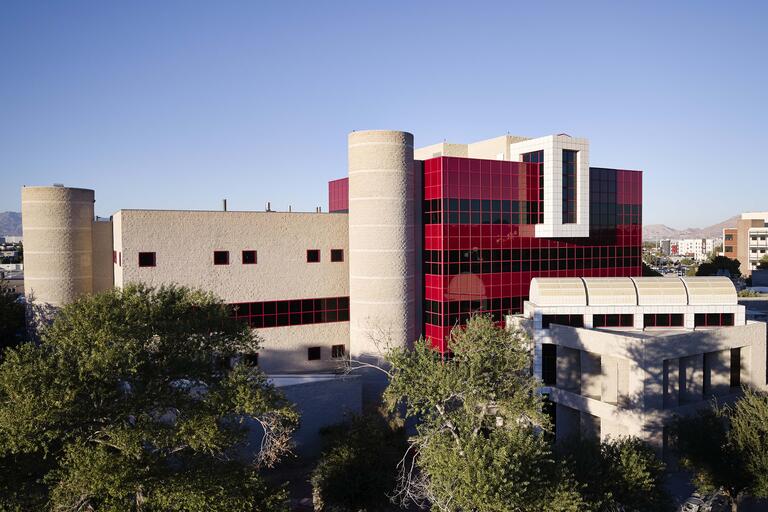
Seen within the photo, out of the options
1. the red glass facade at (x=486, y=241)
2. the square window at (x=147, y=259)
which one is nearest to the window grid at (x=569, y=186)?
the red glass facade at (x=486, y=241)

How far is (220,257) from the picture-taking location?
44594 mm

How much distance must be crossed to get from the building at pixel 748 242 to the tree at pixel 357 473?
5502 inches

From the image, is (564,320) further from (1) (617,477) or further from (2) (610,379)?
(1) (617,477)

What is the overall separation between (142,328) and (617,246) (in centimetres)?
4712

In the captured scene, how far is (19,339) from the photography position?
5194 centimetres

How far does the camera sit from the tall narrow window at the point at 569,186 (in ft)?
166

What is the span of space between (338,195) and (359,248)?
16.6 meters

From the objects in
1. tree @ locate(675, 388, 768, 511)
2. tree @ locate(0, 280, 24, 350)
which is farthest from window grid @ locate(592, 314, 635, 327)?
tree @ locate(0, 280, 24, 350)

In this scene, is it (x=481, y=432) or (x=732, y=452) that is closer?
(x=481, y=432)

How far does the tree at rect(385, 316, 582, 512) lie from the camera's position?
2194cm

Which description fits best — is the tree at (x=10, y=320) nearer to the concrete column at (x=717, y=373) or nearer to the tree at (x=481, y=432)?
the tree at (x=481, y=432)

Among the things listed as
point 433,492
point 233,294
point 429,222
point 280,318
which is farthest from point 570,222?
point 433,492

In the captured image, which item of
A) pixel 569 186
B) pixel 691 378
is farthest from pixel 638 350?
pixel 569 186

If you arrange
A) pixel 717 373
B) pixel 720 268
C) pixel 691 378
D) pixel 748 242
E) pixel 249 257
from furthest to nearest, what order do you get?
pixel 748 242 → pixel 720 268 → pixel 249 257 → pixel 717 373 → pixel 691 378
